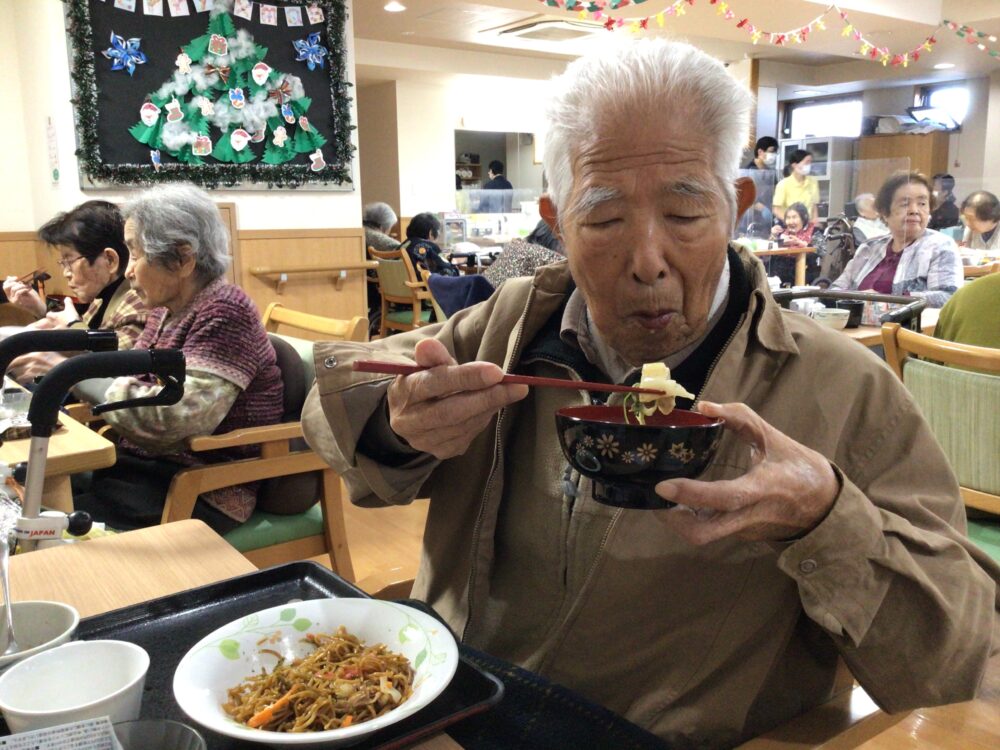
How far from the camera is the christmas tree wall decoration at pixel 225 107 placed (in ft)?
14.0

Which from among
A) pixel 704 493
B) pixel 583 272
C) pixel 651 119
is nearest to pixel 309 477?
pixel 583 272

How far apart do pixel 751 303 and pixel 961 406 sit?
111 centimetres

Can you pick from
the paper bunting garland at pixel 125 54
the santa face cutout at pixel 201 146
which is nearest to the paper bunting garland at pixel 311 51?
the santa face cutout at pixel 201 146

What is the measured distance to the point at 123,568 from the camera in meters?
1.12

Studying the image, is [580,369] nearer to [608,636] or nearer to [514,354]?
[514,354]

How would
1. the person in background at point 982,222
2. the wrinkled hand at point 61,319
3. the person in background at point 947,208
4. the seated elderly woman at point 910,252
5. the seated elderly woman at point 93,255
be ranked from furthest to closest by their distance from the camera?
the person in background at point 947,208, the person in background at point 982,222, the seated elderly woman at point 910,252, the seated elderly woman at point 93,255, the wrinkled hand at point 61,319

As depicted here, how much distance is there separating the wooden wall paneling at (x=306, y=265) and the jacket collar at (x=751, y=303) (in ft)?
12.3

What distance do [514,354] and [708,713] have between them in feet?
1.75

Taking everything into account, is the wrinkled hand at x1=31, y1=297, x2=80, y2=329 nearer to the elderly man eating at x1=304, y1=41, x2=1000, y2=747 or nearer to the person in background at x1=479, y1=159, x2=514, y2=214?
the elderly man eating at x1=304, y1=41, x2=1000, y2=747

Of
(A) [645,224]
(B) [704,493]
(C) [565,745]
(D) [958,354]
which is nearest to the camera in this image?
(B) [704,493]

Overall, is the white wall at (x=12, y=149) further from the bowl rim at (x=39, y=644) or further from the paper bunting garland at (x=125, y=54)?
the bowl rim at (x=39, y=644)

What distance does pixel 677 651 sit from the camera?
41.5 inches

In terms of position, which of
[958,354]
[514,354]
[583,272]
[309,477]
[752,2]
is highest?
[752,2]

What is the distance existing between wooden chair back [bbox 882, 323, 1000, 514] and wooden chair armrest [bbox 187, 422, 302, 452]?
145cm
